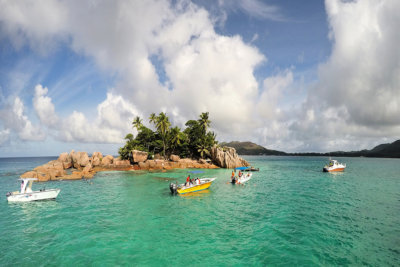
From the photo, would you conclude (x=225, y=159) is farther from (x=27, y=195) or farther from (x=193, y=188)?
(x=27, y=195)

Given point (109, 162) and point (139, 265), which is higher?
point (109, 162)

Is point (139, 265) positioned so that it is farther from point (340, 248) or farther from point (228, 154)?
point (228, 154)

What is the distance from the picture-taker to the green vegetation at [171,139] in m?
70.7

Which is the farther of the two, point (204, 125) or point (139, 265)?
point (204, 125)

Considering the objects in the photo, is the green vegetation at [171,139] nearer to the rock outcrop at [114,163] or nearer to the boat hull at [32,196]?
the rock outcrop at [114,163]

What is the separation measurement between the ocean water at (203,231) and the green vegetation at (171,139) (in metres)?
45.2

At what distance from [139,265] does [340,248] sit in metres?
13.2

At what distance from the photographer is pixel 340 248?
1314cm

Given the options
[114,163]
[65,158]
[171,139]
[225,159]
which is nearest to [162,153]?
[171,139]

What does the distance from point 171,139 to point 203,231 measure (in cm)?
5944

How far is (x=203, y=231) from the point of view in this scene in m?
15.8

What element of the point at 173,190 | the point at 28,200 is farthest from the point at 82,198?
the point at 173,190

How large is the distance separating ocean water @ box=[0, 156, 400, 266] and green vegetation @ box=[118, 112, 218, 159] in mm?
45200

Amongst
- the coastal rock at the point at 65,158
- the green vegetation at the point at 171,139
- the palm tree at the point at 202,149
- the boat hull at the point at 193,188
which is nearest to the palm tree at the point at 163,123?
the green vegetation at the point at 171,139
